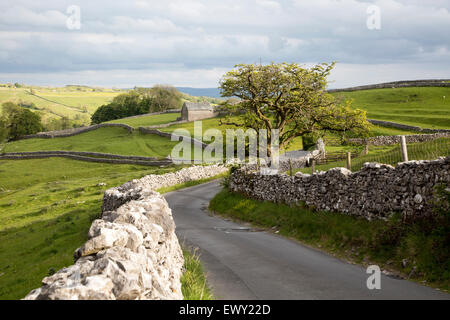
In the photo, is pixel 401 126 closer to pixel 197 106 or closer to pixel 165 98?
pixel 197 106

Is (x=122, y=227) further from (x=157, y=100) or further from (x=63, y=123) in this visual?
(x=63, y=123)

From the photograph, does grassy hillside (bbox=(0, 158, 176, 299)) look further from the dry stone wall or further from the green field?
the dry stone wall

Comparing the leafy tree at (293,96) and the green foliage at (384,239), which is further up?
the leafy tree at (293,96)

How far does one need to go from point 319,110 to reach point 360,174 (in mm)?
18303

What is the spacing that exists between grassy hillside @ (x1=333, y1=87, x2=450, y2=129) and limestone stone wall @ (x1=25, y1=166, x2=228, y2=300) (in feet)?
187

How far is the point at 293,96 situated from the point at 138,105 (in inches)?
4778

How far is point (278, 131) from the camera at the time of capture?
3400 centimetres

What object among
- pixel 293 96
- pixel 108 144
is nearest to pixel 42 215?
pixel 293 96

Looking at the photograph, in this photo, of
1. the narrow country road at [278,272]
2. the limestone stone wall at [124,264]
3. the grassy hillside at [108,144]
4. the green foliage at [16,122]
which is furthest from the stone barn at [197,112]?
the limestone stone wall at [124,264]

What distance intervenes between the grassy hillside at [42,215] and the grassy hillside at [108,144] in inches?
316

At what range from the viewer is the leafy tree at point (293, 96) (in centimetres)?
3288

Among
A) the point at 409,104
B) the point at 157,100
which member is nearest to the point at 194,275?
the point at 409,104

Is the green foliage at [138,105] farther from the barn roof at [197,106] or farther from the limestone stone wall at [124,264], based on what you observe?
the limestone stone wall at [124,264]

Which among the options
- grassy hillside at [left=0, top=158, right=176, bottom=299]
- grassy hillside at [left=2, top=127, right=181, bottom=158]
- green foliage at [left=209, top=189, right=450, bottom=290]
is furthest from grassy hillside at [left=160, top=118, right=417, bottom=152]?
green foliage at [left=209, top=189, right=450, bottom=290]
